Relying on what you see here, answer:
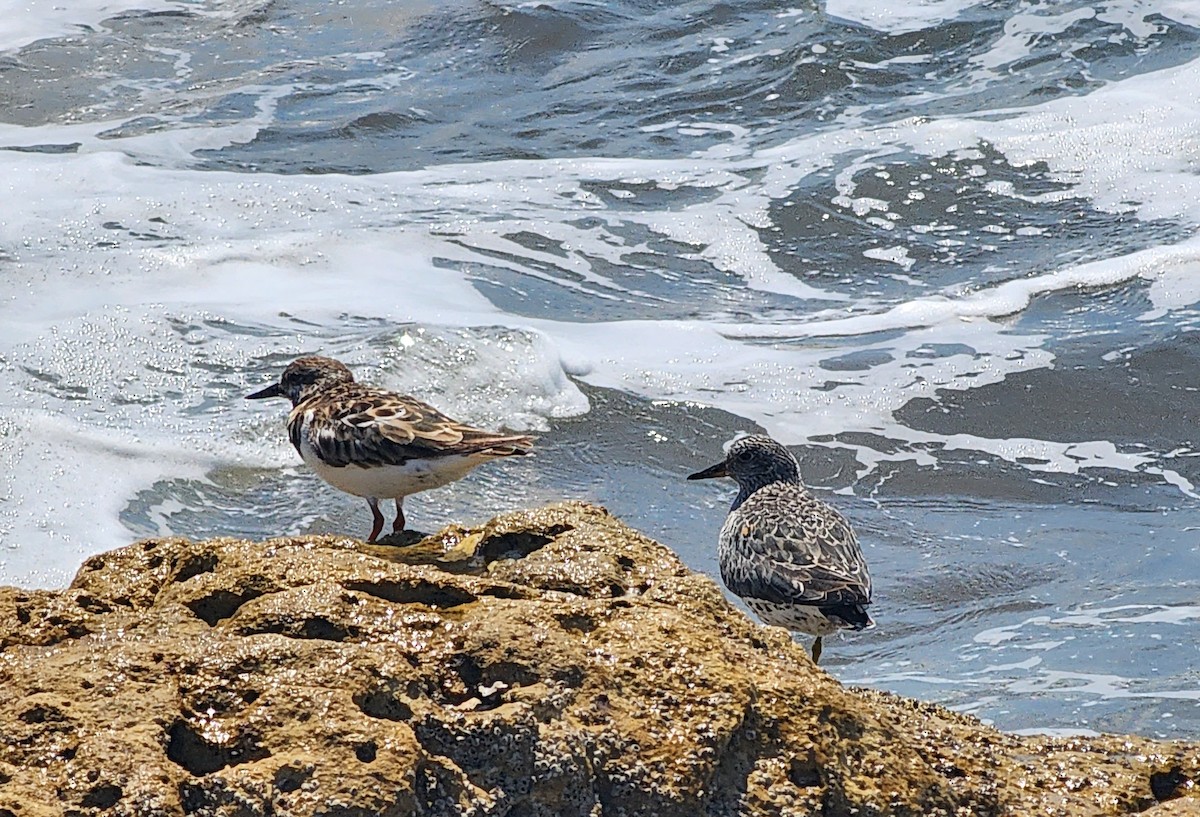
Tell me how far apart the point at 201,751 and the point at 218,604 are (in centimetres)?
55

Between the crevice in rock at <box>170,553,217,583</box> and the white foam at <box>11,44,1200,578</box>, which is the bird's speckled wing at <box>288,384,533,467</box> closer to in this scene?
the crevice in rock at <box>170,553,217,583</box>

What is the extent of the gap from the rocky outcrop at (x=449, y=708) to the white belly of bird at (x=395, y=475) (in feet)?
5.06

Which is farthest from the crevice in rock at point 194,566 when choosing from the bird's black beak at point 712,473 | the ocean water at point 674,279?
the bird's black beak at point 712,473

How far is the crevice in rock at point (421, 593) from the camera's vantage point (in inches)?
138

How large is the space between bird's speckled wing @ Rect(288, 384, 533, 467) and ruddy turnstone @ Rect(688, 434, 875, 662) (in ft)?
3.17

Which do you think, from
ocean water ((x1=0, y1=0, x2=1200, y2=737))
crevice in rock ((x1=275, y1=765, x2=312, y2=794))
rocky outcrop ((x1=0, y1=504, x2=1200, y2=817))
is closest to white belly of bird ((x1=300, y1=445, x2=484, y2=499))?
rocky outcrop ((x1=0, y1=504, x2=1200, y2=817))

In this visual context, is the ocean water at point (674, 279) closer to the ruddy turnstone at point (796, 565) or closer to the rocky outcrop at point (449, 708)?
the ruddy turnstone at point (796, 565)

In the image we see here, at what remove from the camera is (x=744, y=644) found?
11.7 feet

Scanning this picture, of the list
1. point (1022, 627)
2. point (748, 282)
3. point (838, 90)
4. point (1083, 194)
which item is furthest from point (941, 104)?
point (1022, 627)

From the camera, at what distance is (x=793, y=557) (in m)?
5.62

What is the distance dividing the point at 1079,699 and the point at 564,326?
5.13 metres

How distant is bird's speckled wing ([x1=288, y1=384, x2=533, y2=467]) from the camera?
533 cm

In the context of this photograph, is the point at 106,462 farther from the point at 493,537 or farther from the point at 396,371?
the point at 493,537

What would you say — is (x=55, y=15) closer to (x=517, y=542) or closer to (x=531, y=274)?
(x=531, y=274)
